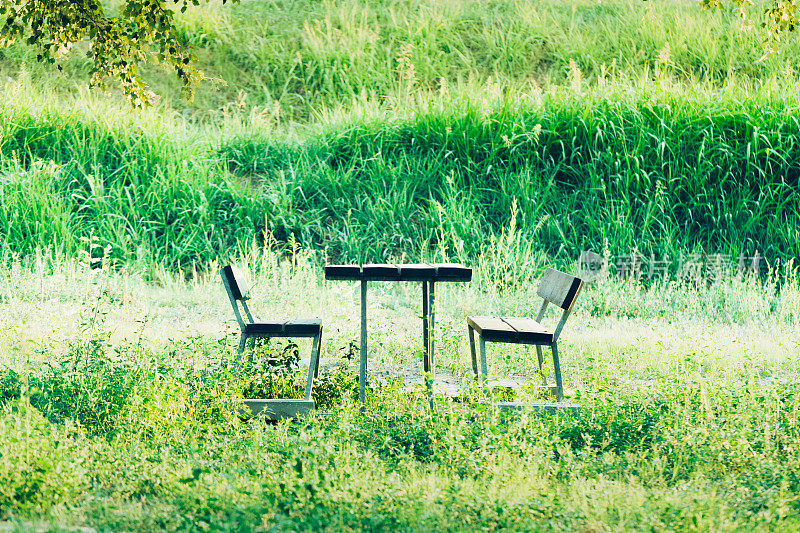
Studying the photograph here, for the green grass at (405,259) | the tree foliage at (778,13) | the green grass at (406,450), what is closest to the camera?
the green grass at (406,450)

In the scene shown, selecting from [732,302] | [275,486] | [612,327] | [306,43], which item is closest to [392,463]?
[275,486]

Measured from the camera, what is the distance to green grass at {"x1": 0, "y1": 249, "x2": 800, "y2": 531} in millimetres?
2438

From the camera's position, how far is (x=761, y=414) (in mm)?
3424

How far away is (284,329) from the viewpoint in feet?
12.9

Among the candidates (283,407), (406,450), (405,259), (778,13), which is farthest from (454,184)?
(406,450)

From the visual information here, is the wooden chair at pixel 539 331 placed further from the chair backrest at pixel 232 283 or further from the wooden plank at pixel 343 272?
the chair backrest at pixel 232 283

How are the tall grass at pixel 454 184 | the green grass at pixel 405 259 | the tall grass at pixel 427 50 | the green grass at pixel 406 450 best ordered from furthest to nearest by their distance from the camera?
the tall grass at pixel 427 50 < the tall grass at pixel 454 184 < the green grass at pixel 405 259 < the green grass at pixel 406 450

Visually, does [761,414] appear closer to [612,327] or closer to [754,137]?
[612,327]

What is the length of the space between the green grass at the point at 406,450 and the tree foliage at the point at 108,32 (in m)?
2.02

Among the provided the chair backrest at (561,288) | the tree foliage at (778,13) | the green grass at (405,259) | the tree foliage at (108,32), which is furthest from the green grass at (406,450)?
the tree foliage at (778,13)

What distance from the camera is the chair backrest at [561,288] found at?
3869mm

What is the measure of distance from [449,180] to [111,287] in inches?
160

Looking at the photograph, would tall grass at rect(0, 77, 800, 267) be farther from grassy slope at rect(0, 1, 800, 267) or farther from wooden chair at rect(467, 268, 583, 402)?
wooden chair at rect(467, 268, 583, 402)

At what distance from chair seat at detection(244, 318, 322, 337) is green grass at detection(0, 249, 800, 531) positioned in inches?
10.5
